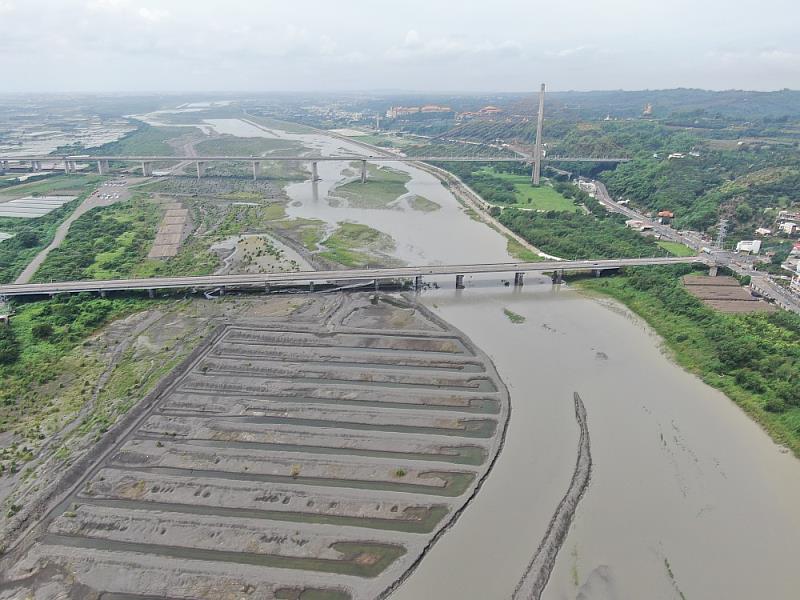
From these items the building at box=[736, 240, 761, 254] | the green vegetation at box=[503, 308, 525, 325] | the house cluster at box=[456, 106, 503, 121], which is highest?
the house cluster at box=[456, 106, 503, 121]

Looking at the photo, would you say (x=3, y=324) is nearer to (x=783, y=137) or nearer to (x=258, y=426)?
(x=258, y=426)

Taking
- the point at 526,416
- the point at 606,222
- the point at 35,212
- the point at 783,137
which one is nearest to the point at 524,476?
the point at 526,416

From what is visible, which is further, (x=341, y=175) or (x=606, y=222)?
(x=341, y=175)

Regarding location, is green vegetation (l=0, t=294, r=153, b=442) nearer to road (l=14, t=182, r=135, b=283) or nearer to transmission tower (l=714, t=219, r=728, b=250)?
road (l=14, t=182, r=135, b=283)

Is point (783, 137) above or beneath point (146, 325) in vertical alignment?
above

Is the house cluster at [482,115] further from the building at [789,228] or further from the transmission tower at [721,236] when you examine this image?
the transmission tower at [721,236]

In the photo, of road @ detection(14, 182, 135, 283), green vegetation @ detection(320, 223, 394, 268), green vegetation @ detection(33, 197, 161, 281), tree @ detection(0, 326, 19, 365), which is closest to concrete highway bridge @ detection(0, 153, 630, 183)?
road @ detection(14, 182, 135, 283)
